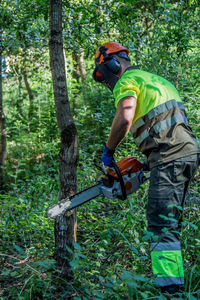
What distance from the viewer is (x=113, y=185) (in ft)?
7.80

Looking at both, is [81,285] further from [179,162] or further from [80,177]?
[80,177]

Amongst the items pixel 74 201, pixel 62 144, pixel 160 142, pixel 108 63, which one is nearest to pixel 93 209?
→ pixel 74 201

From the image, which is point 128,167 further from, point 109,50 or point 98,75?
→ point 109,50

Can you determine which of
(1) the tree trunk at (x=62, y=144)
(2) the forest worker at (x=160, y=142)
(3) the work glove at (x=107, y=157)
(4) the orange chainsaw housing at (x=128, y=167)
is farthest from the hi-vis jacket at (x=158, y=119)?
(1) the tree trunk at (x=62, y=144)

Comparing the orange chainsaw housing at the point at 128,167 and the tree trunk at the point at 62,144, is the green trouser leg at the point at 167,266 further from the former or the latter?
the tree trunk at the point at 62,144

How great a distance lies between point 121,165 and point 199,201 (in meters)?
1.56

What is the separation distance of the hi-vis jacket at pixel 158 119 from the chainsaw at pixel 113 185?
193 millimetres

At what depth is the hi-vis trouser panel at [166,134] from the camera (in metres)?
2.22

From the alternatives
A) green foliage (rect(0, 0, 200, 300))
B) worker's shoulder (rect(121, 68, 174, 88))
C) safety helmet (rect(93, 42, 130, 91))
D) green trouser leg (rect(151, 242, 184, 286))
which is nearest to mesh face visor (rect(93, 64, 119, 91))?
safety helmet (rect(93, 42, 130, 91))

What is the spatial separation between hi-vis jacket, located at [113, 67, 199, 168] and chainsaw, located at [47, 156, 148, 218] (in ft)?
0.63

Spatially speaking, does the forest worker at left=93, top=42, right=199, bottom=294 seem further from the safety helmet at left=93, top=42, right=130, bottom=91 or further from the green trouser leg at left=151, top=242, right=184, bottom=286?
the safety helmet at left=93, top=42, right=130, bottom=91

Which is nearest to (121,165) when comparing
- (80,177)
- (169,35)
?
(80,177)

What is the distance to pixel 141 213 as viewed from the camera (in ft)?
11.1

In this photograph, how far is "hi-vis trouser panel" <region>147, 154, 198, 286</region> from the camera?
6.91 ft
